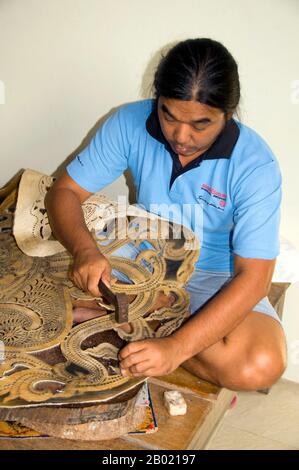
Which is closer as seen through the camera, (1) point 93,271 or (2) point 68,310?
(1) point 93,271

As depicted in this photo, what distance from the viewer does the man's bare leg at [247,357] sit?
1346 millimetres

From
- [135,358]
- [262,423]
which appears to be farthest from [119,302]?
[262,423]

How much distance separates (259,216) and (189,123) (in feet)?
0.90

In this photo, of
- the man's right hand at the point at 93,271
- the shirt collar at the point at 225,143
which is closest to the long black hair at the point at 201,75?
the shirt collar at the point at 225,143

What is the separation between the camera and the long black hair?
1176mm

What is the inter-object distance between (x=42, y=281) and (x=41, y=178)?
0.38 metres

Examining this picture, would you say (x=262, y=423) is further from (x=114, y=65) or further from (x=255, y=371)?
→ (x=114, y=65)

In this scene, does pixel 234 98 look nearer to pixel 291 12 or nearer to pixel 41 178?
pixel 291 12

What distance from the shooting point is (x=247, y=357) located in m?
1.35

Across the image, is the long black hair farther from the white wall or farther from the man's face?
the white wall

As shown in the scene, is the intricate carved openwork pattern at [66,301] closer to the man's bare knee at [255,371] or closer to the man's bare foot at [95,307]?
the man's bare foot at [95,307]

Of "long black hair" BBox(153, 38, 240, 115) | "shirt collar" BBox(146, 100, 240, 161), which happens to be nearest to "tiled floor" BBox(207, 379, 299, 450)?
"shirt collar" BBox(146, 100, 240, 161)
